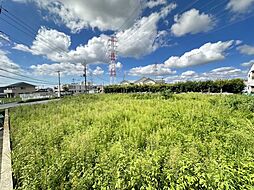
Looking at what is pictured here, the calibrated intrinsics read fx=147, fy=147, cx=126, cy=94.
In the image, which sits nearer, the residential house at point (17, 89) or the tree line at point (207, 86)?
the tree line at point (207, 86)

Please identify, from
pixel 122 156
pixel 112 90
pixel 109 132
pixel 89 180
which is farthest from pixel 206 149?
pixel 112 90

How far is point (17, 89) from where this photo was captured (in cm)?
5475

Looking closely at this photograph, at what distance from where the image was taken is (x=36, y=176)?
7.66 feet

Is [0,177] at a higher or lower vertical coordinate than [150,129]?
lower

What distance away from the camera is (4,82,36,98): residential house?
5287 centimetres

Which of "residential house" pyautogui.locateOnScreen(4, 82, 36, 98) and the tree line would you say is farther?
"residential house" pyautogui.locateOnScreen(4, 82, 36, 98)

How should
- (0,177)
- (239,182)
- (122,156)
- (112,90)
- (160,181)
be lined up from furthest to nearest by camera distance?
(112,90)
(0,177)
(122,156)
(160,181)
(239,182)

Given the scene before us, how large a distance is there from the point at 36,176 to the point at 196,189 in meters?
2.36

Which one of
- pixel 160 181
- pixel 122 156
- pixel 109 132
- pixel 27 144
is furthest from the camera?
pixel 109 132

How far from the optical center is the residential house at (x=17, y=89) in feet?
173

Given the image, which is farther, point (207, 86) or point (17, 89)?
point (17, 89)

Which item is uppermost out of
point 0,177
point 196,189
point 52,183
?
point 196,189

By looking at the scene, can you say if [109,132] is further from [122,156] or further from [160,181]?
[160,181]

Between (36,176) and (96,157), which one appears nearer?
(36,176)
